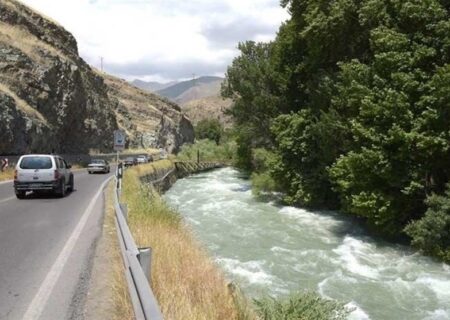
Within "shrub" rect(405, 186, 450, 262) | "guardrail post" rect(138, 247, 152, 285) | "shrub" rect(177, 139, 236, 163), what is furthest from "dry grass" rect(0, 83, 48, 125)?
"shrub" rect(177, 139, 236, 163)

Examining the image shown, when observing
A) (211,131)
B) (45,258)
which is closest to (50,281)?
(45,258)

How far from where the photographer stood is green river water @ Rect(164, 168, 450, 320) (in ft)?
47.1

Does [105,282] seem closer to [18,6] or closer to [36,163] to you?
[36,163]

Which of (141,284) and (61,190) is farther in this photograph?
(61,190)

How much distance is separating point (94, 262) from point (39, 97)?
161 feet

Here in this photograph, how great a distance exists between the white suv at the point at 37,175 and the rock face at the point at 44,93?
73.3 feet

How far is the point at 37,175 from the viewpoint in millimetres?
21219

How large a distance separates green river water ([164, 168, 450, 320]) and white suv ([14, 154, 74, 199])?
6392 millimetres

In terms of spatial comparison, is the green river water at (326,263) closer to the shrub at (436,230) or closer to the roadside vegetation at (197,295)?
the shrub at (436,230)

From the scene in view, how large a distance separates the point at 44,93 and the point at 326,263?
44.7 meters

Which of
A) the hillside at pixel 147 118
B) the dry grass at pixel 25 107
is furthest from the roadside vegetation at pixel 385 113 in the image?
the hillside at pixel 147 118

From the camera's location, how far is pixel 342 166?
23.7 metres

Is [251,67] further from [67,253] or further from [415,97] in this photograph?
[67,253]

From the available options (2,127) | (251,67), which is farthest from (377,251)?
(2,127)
